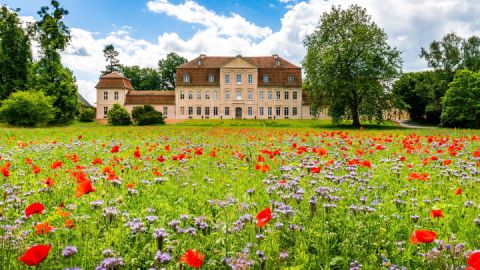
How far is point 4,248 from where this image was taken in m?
2.90

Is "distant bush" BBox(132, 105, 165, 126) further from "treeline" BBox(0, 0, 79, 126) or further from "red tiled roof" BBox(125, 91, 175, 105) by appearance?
"red tiled roof" BBox(125, 91, 175, 105)

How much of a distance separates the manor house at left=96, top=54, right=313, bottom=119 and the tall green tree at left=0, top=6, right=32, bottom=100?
664 inches

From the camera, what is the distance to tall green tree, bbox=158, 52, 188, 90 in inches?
3789

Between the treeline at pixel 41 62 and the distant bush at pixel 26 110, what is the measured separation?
436cm

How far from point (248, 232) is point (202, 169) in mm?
3748

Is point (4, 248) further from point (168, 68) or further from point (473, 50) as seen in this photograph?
point (168, 68)

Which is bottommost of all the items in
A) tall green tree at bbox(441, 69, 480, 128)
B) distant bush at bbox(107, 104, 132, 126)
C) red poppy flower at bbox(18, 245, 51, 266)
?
red poppy flower at bbox(18, 245, 51, 266)

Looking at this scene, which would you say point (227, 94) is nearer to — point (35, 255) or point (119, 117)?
point (119, 117)

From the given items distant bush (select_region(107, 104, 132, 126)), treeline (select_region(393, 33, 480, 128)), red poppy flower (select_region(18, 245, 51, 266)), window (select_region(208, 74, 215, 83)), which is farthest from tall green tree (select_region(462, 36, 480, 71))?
red poppy flower (select_region(18, 245, 51, 266))

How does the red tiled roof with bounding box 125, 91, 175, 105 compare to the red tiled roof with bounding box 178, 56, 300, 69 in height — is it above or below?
below

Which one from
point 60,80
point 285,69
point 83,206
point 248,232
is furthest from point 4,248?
point 285,69

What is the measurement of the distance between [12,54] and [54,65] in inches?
343

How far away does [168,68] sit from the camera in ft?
316

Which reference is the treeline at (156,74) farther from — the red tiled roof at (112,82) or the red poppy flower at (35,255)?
the red poppy flower at (35,255)
